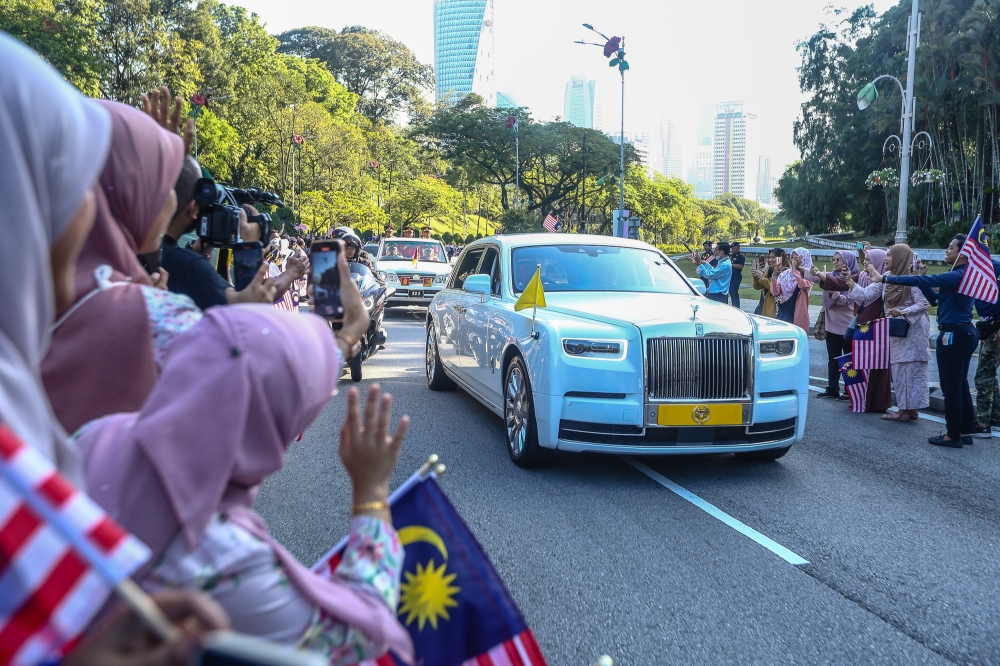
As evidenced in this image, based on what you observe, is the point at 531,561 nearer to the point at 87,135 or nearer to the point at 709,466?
the point at 709,466

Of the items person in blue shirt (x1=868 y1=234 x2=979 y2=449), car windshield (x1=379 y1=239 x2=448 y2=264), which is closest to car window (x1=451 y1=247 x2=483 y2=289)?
person in blue shirt (x1=868 y1=234 x2=979 y2=449)

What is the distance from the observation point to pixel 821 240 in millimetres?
64500

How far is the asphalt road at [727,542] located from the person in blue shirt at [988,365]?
57cm

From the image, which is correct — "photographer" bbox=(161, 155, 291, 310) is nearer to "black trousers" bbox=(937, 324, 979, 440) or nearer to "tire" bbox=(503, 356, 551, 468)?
"tire" bbox=(503, 356, 551, 468)

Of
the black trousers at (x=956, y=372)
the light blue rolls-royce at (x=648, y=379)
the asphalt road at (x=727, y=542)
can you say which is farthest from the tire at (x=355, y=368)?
the black trousers at (x=956, y=372)

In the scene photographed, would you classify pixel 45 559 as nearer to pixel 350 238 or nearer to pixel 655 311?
pixel 655 311

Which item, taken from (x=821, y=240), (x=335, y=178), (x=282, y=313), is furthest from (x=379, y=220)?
(x=282, y=313)

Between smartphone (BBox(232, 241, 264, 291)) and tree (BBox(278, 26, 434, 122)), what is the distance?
81.8 meters

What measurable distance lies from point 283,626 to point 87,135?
0.84 metres

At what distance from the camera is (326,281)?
6.68 feet

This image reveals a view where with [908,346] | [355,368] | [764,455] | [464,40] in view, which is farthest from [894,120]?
[464,40]

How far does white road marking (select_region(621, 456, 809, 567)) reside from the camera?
443 centimetres

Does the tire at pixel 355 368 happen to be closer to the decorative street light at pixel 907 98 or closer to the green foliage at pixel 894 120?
the decorative street light at pixel 907 98

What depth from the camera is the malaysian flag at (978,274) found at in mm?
7086
